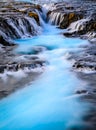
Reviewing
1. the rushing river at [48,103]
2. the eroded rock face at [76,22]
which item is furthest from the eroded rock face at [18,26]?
the rushing river at [48,103]

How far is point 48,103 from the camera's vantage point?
806cm

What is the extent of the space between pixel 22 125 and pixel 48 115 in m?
0.75

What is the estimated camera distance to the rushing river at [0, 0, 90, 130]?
6.97m

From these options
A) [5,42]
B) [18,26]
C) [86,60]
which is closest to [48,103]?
[86,60]

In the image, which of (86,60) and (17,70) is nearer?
(17,70)

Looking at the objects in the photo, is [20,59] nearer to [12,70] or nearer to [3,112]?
[12,70]

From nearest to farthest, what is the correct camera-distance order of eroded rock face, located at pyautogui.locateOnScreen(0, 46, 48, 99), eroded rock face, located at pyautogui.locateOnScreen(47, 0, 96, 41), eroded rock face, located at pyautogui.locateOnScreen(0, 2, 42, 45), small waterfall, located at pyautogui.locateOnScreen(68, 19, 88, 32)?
eroded rock face, located at pyautogui.locateOnScreen(0, 46, 48, 99) → eroded rock face, located at pyautogui.locateOnScreen(0, 2, 42, 45) → eroded rock face, located at pyautogui.locateOnScreen(47, 0, 96, 41) → small waterfall, located at pyautogui.locateOnScreen(68, 19, 88, 32)

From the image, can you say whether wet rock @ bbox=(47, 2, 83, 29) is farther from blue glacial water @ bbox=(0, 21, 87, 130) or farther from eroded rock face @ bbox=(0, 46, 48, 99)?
blue glacial water @ bbox=(0, 21, 87, 130)

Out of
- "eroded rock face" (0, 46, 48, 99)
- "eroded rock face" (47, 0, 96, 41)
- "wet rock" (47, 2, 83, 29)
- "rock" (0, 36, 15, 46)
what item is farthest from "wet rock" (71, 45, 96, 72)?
"wet rock" (47, 2, 83, 29)

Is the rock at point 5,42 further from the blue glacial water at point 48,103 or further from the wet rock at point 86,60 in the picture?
the wet rock at point 86,60

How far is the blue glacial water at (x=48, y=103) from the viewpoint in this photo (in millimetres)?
6977

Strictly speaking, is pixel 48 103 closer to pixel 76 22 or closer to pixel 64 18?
pixel 76 22

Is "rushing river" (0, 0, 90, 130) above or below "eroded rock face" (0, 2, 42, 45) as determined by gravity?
below

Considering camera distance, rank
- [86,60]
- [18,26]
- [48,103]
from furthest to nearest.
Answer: [18,26] → [86,60] → [48,103]
